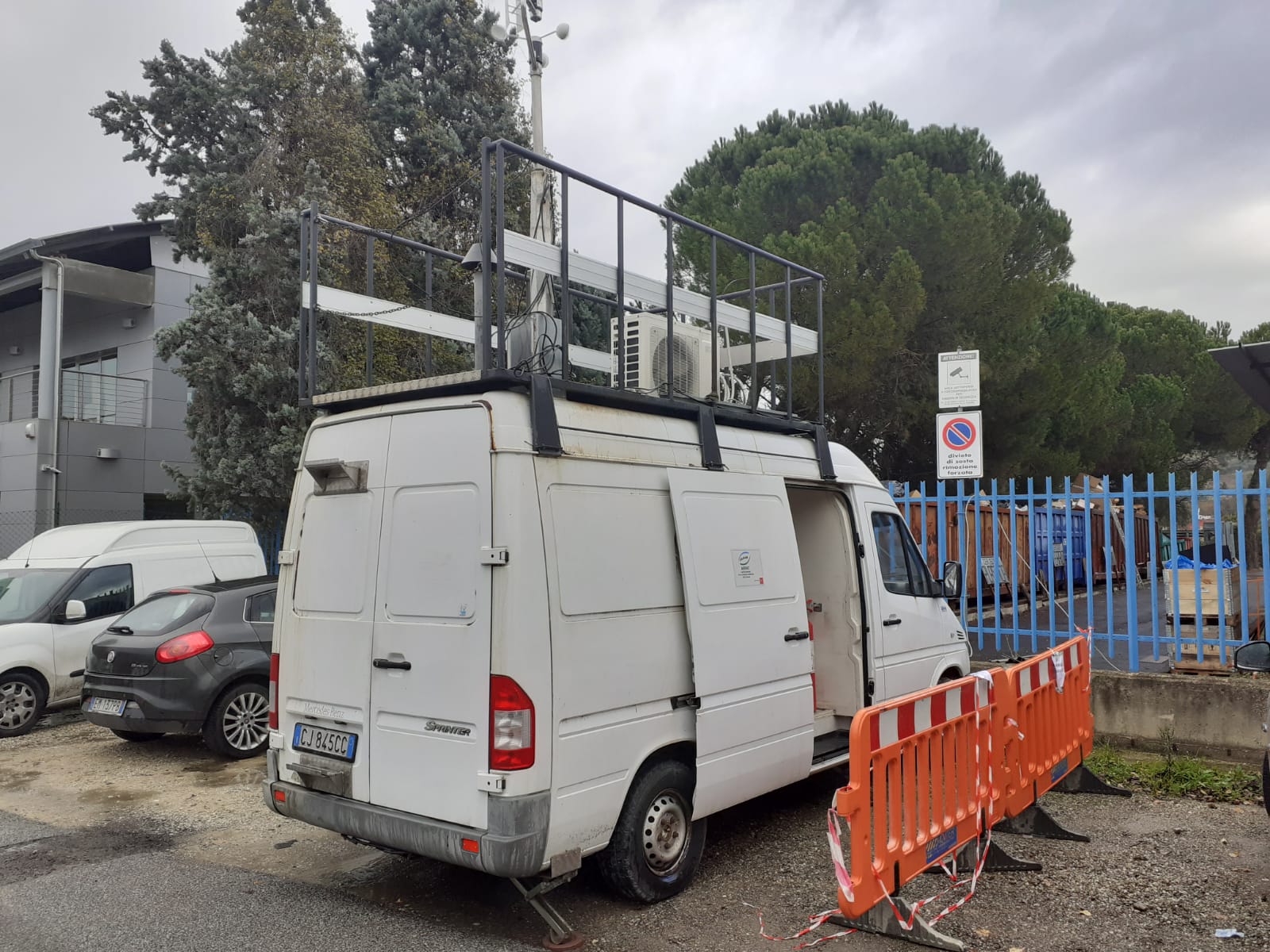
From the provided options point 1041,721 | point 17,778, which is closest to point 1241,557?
point 1041,721

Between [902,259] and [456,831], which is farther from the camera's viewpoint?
[902,259]

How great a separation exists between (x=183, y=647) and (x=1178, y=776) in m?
7.43

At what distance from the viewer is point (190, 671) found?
24.7ft

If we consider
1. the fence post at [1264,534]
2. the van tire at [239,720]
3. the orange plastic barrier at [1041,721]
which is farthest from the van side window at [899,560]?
the van tire at [239,720]

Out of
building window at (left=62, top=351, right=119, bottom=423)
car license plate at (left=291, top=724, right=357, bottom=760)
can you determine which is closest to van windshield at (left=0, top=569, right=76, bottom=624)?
car license plate at (left=291, top=724, right=357, bottom=760)

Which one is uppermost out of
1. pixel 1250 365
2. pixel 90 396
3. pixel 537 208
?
pixel 537 208

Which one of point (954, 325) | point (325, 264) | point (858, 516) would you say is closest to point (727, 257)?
point (954, 325)

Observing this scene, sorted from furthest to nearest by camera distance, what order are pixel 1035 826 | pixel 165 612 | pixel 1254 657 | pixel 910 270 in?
pixel 910 270
pixel 165 612
pixel 1035 826
pixel 1254 657

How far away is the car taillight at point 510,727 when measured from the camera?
3.78 m

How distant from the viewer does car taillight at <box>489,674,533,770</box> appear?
12.4 feet

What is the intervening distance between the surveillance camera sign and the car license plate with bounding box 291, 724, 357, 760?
5.66 metres

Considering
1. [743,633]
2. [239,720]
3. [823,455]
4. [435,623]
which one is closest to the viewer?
[435,623]

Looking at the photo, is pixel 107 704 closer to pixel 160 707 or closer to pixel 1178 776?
pixel 160 707

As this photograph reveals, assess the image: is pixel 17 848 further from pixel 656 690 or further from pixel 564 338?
pixel 564 338
